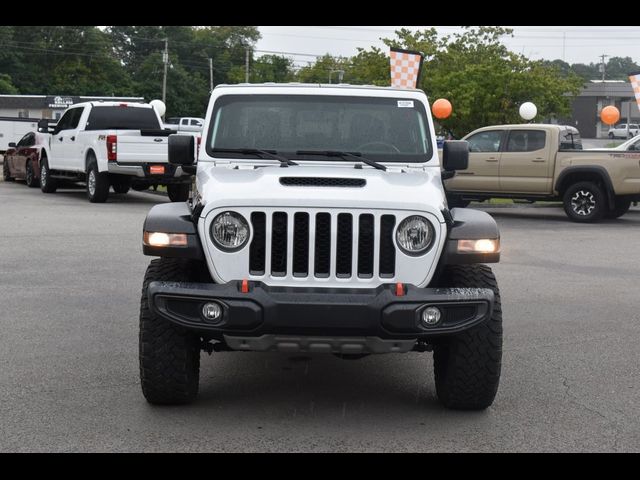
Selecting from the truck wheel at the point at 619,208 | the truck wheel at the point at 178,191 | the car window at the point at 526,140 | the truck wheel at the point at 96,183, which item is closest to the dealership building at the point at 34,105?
the truck wheel at the point at 178,191

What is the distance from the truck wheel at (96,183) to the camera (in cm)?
2100

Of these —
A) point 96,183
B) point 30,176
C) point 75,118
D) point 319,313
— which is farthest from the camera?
point 30,176

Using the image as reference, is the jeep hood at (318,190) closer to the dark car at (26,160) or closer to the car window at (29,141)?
the dark car at (26,160)

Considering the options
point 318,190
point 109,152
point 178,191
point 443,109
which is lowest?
point 178,191

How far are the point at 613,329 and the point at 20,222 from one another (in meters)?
11.1

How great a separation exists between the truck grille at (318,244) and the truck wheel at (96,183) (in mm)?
15710

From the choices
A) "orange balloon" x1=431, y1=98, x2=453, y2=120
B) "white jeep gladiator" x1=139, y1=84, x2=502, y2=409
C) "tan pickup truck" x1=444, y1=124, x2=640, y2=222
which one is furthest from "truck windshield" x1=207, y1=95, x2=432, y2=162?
"orange balloon" x1=431, y1=98, x2=453, y2=120

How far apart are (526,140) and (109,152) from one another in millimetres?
7937

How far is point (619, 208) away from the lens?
2003 centimetres

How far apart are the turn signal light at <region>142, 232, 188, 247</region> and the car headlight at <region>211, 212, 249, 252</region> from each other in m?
0.17

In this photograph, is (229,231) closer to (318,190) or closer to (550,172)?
(318,190)

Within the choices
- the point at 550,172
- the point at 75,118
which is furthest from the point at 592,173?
the point at 75,118

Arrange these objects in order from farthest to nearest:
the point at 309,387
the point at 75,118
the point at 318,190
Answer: the point at 75,118 → the point at 309,387 → the point at 318,190
